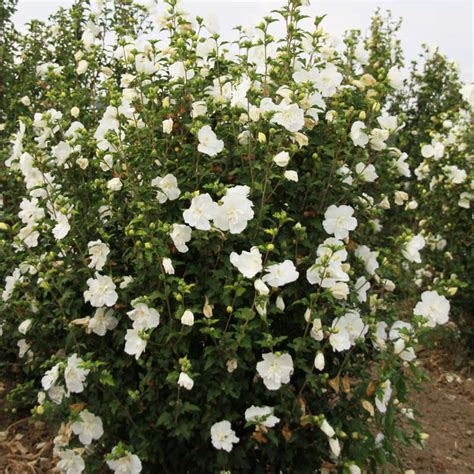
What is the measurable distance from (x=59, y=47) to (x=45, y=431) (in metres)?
3.12

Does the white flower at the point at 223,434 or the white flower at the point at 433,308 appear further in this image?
the white flower at the point at 433,308

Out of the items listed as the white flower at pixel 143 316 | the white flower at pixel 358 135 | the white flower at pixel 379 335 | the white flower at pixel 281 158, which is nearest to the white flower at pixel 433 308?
the white flower at pixel 379 335

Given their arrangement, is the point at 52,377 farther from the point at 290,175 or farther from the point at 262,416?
the point at 290,175

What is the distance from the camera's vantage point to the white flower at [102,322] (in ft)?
9.88

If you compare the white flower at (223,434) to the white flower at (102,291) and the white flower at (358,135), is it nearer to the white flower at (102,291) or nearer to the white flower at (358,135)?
the white flower at (102,291)

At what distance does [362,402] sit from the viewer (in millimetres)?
2941

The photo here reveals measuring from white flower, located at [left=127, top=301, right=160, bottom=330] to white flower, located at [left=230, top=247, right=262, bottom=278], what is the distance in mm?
392

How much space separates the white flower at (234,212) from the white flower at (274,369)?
533 millimetres

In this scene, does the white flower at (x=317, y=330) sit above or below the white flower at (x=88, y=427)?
above

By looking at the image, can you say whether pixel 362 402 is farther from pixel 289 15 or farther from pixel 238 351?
pixel 289 15

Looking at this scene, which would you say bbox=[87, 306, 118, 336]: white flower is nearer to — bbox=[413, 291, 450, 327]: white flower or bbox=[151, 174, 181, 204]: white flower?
bbox=[151, 174, 181, 204]: white flower

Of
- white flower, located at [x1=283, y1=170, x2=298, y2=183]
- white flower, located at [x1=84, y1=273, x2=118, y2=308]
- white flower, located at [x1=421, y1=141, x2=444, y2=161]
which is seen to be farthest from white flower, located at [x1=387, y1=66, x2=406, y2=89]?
white flower, located at [x1=421, y1=141, x2=444, y2=161]

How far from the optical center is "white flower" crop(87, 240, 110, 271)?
2967mm

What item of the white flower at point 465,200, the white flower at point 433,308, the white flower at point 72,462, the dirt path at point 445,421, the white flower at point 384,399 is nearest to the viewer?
the white flower at point 384,399
